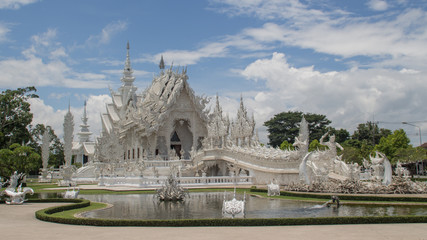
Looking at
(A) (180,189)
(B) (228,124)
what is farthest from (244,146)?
(A) (180,189)

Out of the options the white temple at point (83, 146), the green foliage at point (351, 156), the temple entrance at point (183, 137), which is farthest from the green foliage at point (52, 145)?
the green foliage at point (351, 156)

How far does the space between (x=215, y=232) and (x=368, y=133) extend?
54.9 m

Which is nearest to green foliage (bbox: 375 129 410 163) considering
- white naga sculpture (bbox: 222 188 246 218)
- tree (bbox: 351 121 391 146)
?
Result: tree (bbox: 351 121 391 146)

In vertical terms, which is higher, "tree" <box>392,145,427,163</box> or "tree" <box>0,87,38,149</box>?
"tree" <box>0,87,38,149</box>

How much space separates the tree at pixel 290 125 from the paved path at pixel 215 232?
52076 millimetres

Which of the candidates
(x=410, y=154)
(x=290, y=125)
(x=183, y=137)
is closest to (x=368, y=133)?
(x=290, y=125)

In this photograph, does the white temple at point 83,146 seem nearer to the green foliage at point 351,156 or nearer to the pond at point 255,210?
the green foliage at point 351,156

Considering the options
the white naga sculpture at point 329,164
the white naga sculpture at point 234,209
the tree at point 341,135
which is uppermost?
the tree at point 341,135

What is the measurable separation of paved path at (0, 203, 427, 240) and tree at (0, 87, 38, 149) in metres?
36.0

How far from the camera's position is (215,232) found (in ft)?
31.5

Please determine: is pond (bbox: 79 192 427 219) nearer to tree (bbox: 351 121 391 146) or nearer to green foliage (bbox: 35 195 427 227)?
green foliage (bbox: 35 195 427 227)

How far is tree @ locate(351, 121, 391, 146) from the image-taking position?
59.5 m

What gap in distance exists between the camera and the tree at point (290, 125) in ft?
204

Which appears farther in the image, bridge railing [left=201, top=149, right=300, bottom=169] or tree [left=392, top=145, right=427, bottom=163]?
tree [left=392, top=145, right=427, bottom=163]
